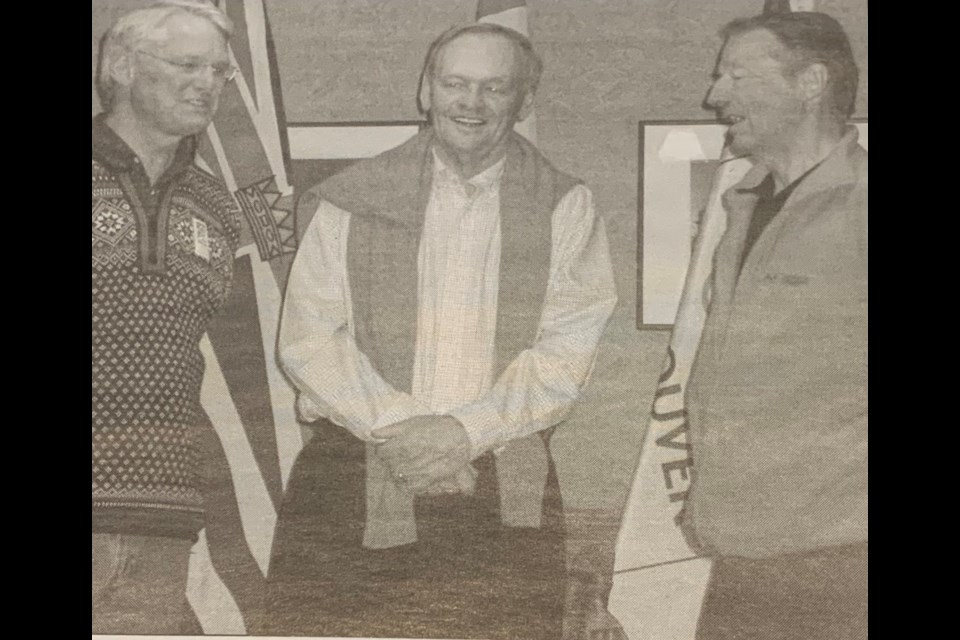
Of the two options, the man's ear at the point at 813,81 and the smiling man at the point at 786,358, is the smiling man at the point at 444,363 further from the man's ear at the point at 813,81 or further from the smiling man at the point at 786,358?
the man's ear at the point at 813,81

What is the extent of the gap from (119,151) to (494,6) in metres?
1.49

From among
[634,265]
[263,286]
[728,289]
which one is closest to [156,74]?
[263,286]

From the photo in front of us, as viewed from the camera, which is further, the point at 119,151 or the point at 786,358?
the point at 119,151

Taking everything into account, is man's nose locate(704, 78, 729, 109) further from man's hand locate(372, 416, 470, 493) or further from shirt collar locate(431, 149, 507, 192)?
man's hand locate(372, 416, 470, 493)

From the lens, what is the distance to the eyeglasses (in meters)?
4.23

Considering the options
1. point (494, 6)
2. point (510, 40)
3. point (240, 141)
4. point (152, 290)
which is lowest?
point (152, 290)

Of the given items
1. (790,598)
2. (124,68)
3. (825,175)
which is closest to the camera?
(790,598)

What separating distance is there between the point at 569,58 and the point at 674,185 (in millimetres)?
605

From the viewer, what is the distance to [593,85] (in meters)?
4.15

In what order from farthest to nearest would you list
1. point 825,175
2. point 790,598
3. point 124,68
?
point 124,68 → point 825,175 → point 790,598

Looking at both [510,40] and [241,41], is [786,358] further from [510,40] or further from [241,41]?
[241,41]

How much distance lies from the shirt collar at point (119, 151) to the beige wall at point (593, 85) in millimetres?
382

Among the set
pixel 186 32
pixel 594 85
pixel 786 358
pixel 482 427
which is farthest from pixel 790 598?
pixel 186 32
